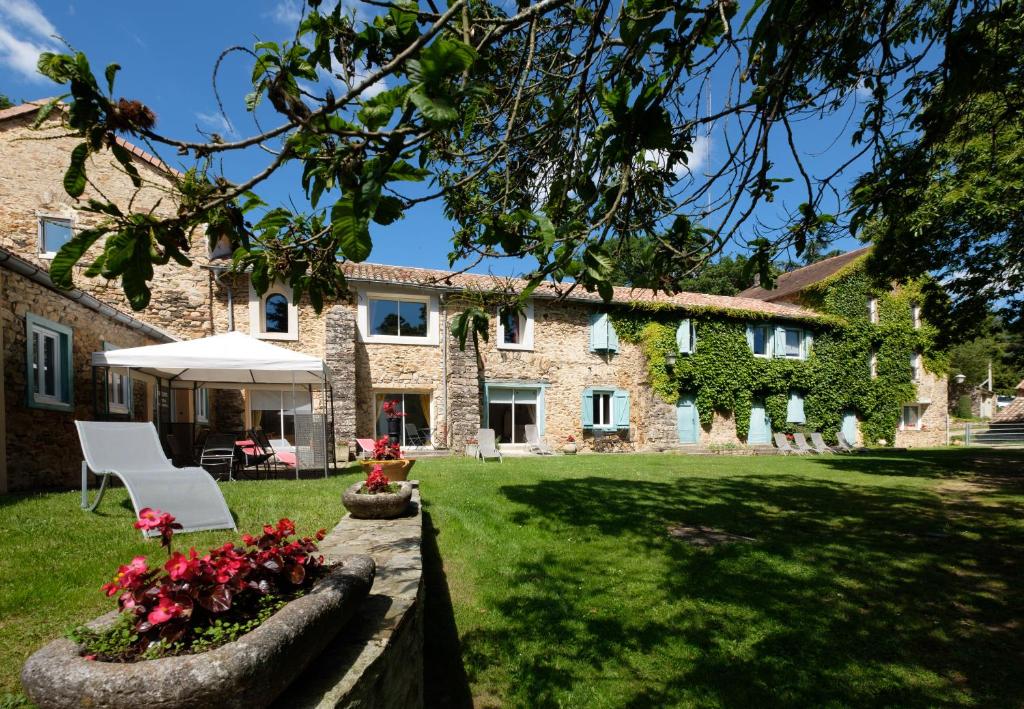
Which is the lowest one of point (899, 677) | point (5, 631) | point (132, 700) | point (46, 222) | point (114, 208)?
point (899, 677)

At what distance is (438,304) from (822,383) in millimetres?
15866

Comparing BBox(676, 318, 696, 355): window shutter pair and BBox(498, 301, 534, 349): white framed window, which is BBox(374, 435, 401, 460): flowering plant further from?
BBox(676, 318, 696, 355): window shutter pair

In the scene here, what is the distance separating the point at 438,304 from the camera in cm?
1560

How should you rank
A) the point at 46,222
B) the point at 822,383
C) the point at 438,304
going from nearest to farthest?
1. the point at 46,222
2. the point at 438,304
3. the point at 822,383

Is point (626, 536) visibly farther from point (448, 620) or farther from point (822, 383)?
point (822, 383)

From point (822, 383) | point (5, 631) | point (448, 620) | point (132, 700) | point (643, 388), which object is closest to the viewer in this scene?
point (132, 700)

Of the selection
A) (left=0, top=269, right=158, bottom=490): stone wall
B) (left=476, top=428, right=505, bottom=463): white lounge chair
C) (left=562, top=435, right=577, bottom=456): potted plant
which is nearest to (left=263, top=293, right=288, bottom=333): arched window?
(left=0, top=269, right=158, bottom=490): stone wall

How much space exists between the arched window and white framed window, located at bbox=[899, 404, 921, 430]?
2578 cm

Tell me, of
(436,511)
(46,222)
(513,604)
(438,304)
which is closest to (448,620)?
(513,604)

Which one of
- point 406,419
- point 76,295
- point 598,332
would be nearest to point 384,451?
point 76,295

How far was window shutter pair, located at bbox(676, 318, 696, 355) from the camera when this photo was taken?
18.3 m

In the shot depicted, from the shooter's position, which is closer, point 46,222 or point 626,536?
point 626,536

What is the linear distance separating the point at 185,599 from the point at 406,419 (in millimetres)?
13941

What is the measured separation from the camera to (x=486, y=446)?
14125mm
